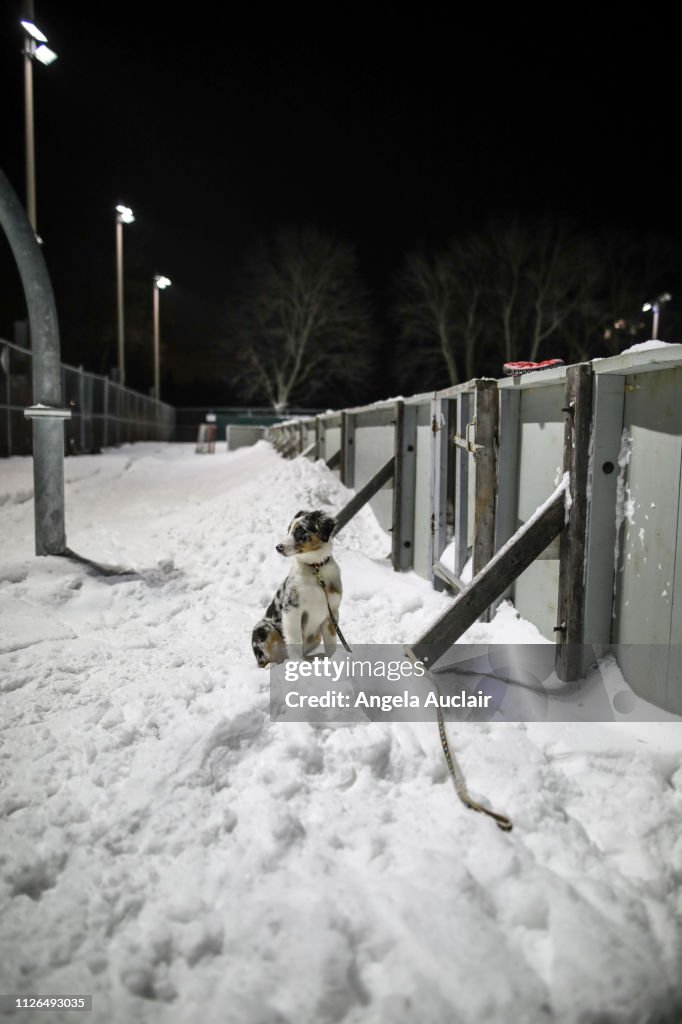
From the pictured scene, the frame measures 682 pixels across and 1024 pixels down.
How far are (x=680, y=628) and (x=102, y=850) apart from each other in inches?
101

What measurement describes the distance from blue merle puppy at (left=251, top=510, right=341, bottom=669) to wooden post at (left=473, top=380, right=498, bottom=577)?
1179 millimetres

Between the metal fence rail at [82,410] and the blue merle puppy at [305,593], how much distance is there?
30.9ft

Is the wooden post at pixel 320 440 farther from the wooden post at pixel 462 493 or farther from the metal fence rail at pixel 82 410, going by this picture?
the wooden post at pixel 462 493

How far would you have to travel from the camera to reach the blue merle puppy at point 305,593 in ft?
11.5

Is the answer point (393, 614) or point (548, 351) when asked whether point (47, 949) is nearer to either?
point (393, 614)

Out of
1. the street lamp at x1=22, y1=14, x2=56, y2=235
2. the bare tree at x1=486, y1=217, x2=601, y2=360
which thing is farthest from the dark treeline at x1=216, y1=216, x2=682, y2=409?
the street lamp at x1=22, y1=14, x2=56, y2=235

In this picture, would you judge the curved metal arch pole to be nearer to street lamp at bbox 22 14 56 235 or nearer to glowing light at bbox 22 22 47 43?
street lamp at bbox 22 14 56 235

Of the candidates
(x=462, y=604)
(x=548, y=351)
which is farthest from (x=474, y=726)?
(x=548, y=351)

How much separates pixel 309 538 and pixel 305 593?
324 mm

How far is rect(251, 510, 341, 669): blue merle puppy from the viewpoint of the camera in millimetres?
3506

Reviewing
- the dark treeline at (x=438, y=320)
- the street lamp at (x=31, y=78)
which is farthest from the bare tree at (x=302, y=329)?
the street lamp at (x=31, y=78)

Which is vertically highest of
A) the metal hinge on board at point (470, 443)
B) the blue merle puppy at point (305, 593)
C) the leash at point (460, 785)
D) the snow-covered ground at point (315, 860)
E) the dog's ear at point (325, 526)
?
the metal hinge on board at point (470, 443)

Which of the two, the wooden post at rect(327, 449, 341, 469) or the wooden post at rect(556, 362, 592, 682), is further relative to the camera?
the wooden post at rect(327, 449, 341, 469)

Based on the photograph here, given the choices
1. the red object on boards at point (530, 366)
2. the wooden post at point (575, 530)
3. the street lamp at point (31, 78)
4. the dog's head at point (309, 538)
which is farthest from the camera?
the street lamp at point (31, 78)
